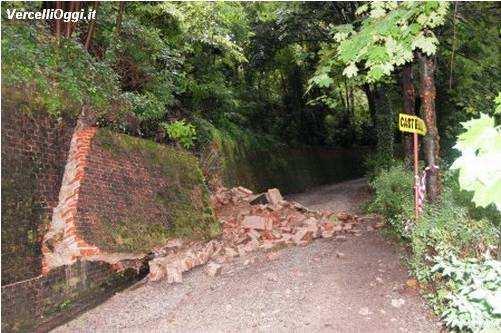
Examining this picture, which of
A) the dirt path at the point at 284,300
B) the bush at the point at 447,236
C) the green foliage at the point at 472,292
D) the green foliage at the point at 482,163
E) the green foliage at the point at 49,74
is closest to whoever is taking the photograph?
the green foliage at the point at 482,163

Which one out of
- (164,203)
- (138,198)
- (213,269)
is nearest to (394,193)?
(213,269)

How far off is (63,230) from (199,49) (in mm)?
9233

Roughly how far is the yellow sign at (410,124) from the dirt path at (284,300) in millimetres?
2329

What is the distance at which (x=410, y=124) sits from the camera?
7.38 m

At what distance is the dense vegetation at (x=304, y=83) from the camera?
520 centimetres

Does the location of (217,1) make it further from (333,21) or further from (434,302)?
(434,302)

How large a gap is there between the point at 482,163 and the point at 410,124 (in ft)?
17.6

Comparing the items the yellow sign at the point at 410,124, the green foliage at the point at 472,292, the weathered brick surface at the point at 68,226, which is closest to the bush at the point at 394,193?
the yellow sign at the point at 410,124

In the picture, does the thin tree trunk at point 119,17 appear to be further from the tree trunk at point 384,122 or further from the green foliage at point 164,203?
the tree trunk at point 384,122

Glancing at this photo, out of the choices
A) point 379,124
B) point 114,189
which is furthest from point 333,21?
point 114,189

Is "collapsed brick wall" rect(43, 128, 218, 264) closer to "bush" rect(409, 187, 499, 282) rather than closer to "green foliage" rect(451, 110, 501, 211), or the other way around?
"bush" rect(409, 187, 499, 282)

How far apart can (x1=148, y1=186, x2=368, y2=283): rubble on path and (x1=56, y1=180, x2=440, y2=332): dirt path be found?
0.30m

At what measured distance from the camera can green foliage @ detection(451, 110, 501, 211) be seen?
218 centimetres

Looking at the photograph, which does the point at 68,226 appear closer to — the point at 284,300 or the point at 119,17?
the point at 284,300
